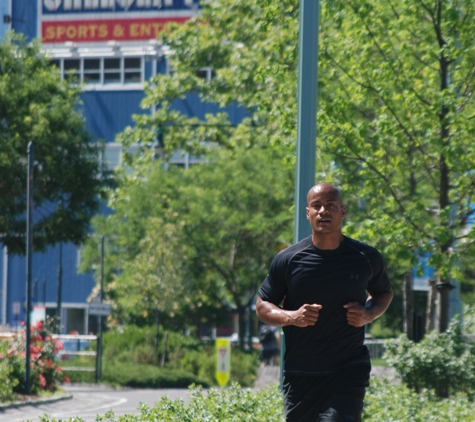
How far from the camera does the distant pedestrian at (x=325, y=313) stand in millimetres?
4887

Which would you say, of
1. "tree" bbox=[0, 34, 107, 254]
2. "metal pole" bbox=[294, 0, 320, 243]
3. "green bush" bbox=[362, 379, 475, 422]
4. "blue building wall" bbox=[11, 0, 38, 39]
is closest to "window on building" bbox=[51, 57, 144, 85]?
"blue building wall" bbox=[11, 0, 38, 39]

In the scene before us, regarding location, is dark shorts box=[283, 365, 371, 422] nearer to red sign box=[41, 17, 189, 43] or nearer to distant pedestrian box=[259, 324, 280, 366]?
distant pedestrian box=[259, 324, 280, 366]

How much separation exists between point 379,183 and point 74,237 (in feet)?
38.0

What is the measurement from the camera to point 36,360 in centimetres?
1895

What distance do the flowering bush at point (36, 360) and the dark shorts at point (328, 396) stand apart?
13.2m

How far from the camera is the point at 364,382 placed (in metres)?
5.01

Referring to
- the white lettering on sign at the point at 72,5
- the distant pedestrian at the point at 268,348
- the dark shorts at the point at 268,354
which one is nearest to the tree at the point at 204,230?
the distant pedestrian at the point at 268,348

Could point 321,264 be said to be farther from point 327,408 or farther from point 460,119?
point 460,119

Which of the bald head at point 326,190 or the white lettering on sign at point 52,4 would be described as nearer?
the bald head at point 326,190

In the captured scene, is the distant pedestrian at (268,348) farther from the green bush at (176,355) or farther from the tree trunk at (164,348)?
the tree trunk at (164,348)

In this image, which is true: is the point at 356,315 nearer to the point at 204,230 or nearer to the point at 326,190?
the point at 326,190

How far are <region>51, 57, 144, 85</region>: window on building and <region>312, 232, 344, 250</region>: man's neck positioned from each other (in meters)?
52.7

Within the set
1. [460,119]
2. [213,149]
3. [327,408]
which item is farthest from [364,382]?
[213,149]

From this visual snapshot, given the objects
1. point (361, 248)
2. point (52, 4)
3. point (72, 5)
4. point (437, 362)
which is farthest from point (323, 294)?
point (52, 4)
